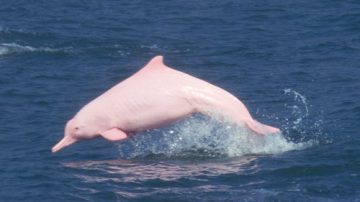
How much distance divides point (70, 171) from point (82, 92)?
962 centimetres

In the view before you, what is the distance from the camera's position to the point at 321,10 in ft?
171

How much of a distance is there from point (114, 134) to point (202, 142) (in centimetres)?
337

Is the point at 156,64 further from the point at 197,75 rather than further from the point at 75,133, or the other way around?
the point at 197,75

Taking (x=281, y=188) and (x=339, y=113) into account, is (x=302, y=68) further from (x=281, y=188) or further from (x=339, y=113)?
(x=281, y=188)

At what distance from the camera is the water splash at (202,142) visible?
28.1m

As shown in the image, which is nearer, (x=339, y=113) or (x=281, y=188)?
(x=281, y=188)

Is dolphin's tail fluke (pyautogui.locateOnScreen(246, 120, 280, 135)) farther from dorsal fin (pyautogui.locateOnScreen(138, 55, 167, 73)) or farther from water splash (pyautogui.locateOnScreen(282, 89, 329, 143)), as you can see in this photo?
water splash (pyautogui.locateOnScreen(282, 89, 329, 143))

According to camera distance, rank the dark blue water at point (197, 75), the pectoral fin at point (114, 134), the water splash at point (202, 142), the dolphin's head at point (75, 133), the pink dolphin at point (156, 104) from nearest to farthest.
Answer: the dark blue water at point (197, 75), the pectoral fin at point (114, 134), the pink dolphin at point (156, 104), the dolphin's head at point (75, 133), the water splash at point (202, 142)

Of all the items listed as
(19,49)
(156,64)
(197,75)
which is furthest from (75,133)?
(19,49)

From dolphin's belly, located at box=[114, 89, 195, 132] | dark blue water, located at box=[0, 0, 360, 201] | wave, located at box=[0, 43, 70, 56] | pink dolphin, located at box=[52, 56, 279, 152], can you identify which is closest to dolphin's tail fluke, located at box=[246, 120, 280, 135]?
pink dolphin, located at box=[52, 56, 279, 152]

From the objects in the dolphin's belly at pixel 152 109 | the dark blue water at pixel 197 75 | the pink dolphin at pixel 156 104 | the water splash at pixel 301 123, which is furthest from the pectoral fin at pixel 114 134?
the water splash at pixel 301 123

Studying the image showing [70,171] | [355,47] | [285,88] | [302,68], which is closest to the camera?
[70,171]

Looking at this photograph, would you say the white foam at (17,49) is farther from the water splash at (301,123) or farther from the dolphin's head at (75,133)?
the dolphin's head at (75,133)

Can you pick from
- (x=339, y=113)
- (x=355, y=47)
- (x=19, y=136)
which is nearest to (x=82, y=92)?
(x=19, y=136)
